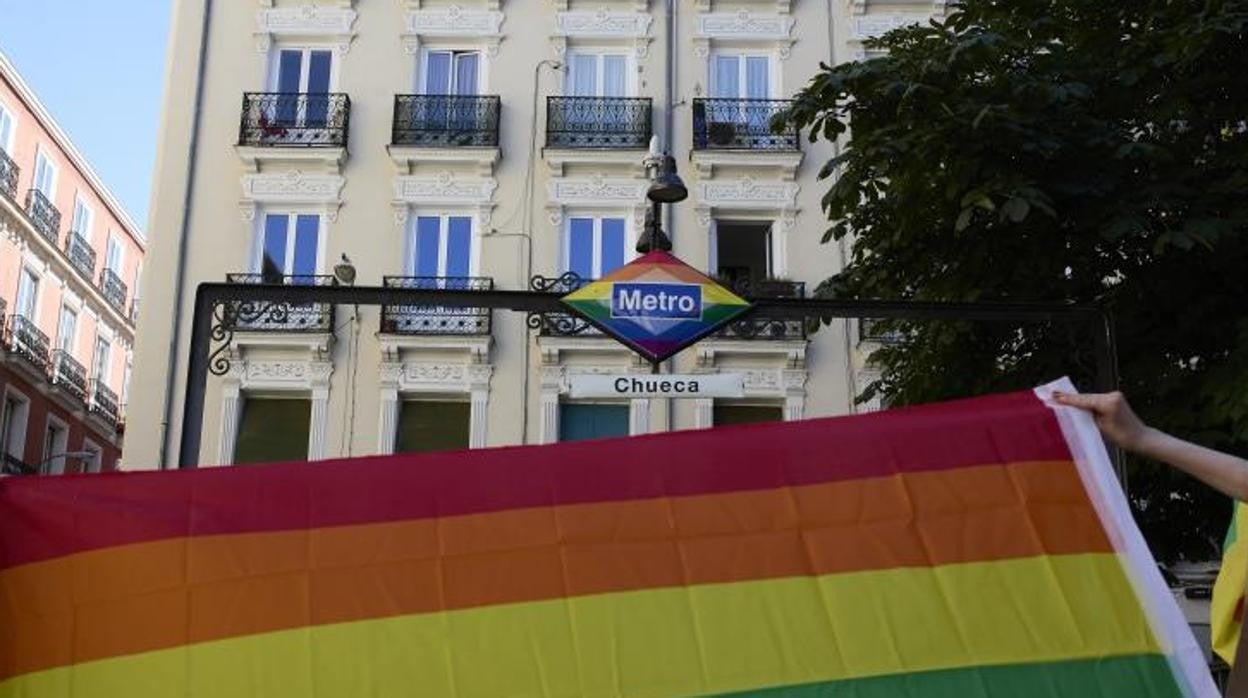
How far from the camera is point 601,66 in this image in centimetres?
2416

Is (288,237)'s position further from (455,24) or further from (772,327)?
(772,327)

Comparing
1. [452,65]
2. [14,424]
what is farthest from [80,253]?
[452,65]

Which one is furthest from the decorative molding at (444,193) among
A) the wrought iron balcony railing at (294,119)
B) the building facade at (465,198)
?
the wrought iron balcony railing at (294,119)

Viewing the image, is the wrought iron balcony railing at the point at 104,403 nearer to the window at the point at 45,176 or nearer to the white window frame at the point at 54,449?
the white window frame at the point at 54,449

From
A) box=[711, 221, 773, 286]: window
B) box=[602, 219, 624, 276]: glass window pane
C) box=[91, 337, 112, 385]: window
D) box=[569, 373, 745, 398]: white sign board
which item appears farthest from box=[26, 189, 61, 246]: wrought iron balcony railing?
box=[569, 373, 745, 398]: white sign board

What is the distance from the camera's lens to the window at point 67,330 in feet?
114

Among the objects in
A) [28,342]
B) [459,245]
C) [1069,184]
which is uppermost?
[28,342]

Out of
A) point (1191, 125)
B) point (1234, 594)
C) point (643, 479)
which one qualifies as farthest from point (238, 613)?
point (1191, 125)

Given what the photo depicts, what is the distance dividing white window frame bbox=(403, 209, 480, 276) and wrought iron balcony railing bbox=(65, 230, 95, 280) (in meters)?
16.0

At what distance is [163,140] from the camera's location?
23.6 meters

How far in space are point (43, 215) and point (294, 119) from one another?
1315 cm

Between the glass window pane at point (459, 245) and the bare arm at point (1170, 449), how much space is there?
1916 centimetres

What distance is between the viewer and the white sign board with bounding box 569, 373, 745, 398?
7586mm

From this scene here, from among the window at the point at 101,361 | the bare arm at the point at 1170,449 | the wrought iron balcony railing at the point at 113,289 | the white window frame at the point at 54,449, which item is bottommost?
the bare arm at the point at 1170,449
